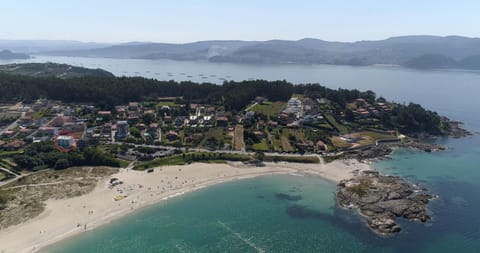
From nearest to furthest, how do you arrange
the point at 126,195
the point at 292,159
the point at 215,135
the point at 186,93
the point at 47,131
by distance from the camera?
the point at 126,195, the point at 292,159, the point at 47,131, the point at 215,135, the point at 186,93

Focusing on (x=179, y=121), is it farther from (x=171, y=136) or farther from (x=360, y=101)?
(x=360, y=101)

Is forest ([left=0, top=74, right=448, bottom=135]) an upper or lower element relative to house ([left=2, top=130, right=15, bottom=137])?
upper

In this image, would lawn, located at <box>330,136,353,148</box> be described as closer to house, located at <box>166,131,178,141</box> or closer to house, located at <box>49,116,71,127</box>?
house, located at <box>166,131,178,141</box>

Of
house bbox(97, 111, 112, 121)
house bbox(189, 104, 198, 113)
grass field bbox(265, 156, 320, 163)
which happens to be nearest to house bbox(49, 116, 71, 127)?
house bbox(97, 111, 112, 121)

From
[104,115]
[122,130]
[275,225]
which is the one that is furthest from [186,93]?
[275,225]

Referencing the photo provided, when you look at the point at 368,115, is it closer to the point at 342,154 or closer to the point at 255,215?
the point at 342,154

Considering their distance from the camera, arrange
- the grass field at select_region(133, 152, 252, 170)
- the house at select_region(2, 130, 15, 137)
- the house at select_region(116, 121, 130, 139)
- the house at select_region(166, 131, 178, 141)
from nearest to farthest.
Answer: the grass field at select_region(133, 152, 252, 170)
the house at select_region(2, 130, 15, 137)
the house at select_region(166, 131, 178, 141)
the house at select_region(116, 121, 130, 139)
